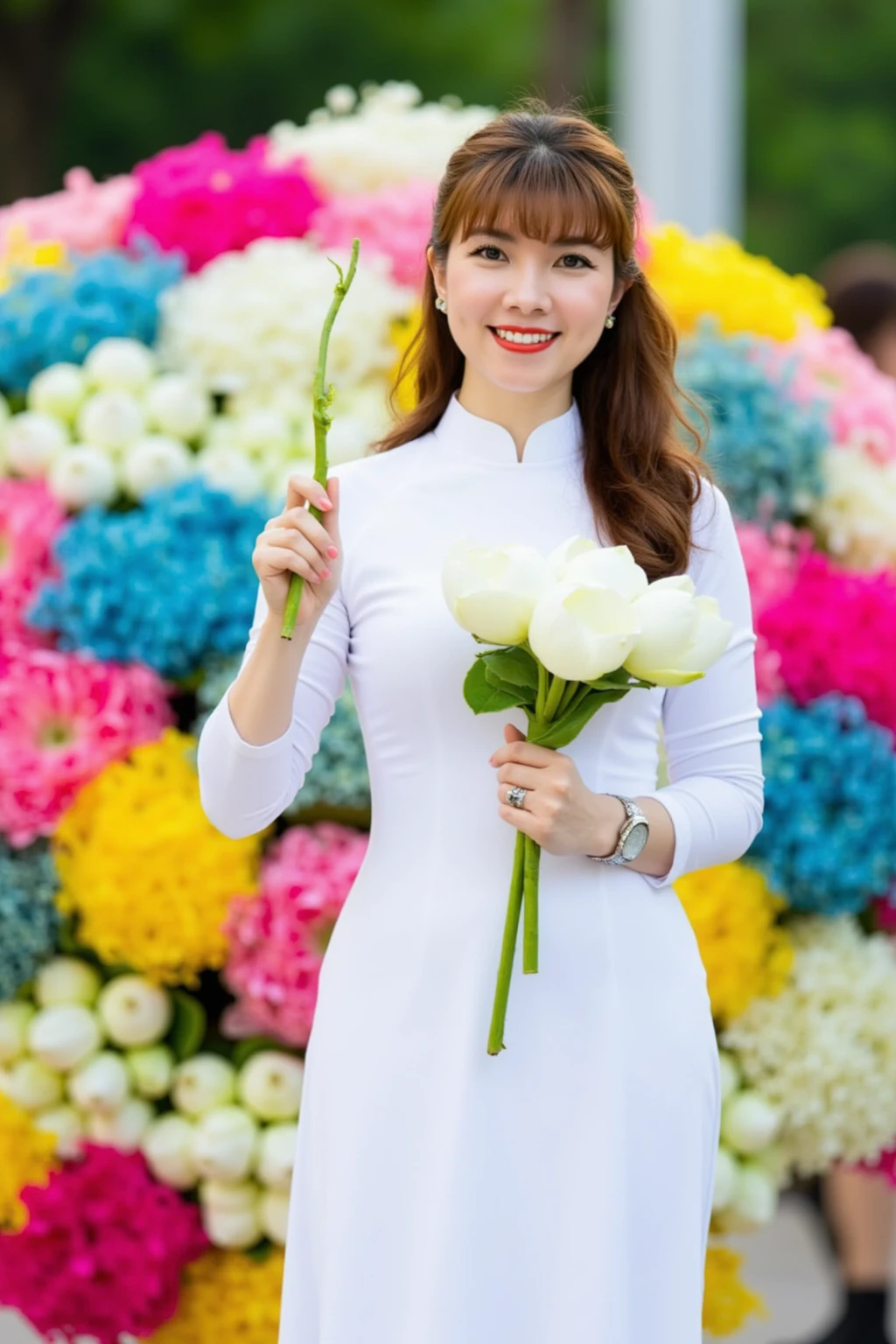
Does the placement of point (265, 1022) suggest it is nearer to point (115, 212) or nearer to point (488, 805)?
point (488, 805)

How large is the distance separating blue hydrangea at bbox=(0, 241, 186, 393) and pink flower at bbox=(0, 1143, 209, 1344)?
1.35 metres

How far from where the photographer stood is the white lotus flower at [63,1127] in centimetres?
293

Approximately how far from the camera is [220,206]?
3557 mm

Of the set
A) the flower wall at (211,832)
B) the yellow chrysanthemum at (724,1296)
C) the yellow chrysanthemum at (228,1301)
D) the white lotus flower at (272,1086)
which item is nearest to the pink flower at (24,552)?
the flower wall at (211,832)

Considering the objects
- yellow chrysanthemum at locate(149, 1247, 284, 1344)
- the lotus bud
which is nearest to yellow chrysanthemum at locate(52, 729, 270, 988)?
the lotus bud

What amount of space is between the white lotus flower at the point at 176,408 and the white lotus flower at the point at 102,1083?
3.40 feet

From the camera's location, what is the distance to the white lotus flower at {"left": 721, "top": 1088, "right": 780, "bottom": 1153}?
2.94 meters

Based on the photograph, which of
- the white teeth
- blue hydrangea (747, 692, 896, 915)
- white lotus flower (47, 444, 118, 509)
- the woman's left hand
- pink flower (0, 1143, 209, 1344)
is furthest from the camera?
white lotus flower (47, 444, 118, 509)

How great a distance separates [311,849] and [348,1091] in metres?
0.75

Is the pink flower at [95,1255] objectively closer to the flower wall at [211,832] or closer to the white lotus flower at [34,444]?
the flower wall at [211,832]

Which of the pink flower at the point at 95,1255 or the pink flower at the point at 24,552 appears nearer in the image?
the pink flower at the point at 95,1255

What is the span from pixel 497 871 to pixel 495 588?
1.25 feet

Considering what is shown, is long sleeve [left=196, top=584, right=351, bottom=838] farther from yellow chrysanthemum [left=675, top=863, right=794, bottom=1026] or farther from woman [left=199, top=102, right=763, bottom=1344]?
yellow chrysanthemum [left=675, top=863, right=794, bottom=1026]

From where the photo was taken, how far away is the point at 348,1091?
221 centimetres
